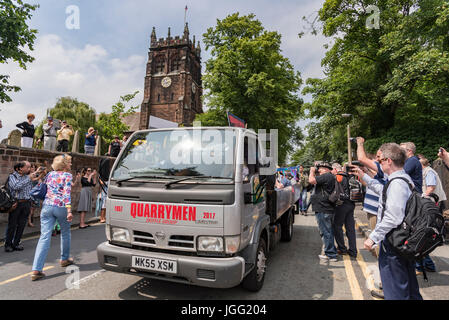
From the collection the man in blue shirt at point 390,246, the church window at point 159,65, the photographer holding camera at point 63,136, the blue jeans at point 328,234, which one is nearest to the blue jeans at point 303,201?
the blue jeans at point 328,234

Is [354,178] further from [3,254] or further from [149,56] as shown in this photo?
[149,56]

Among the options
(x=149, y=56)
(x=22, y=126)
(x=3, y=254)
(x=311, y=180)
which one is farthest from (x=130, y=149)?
(x=149, y=56)

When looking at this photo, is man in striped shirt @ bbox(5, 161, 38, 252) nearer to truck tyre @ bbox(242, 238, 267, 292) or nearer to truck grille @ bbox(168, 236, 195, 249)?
truck grille @ bbox(168, 236, 195, 249)

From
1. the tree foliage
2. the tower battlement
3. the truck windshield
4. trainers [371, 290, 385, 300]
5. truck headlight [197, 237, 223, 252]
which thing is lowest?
trainers [371, 290, 385, 300]

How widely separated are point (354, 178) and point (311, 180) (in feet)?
5.15

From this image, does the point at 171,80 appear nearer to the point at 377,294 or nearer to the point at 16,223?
the point at 16,223

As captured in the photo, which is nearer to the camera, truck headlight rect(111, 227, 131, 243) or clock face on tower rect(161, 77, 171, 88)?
truck headlight rect(111, 227, 131, 243)

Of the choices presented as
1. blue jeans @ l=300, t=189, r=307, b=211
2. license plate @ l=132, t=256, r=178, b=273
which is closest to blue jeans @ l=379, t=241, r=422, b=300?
license plate @ l=132, t=256, r=178, b=273

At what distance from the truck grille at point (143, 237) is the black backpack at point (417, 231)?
8.58ft

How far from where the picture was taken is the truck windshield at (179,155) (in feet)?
11.1

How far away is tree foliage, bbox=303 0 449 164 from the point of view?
13219mm

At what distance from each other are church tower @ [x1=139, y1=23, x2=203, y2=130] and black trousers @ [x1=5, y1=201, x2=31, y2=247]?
41847mm

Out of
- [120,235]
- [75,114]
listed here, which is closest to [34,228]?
[120,235]

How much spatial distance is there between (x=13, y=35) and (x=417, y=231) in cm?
1508
